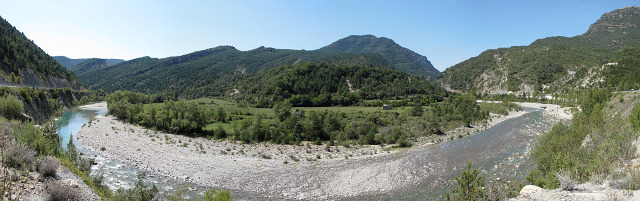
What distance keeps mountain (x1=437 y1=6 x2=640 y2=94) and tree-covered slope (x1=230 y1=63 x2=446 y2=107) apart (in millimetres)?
49175

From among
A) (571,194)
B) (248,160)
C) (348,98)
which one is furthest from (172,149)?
(348,98)

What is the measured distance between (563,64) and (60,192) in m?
182

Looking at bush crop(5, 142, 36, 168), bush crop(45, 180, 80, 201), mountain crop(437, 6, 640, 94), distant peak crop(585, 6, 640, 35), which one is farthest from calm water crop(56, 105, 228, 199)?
distant peak crop(585, 6, 640, 35)

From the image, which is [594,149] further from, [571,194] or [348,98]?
[348,98]

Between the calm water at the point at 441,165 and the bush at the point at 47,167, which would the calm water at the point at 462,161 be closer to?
the calm water at the point at 441,165

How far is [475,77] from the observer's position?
176 m

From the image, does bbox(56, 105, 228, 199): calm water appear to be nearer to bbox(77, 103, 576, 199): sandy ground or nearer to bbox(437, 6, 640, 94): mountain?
bbox(77, 103, 576, 199): sandy ground

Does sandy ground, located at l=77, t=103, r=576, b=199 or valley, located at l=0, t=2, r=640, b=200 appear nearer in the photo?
valley, located at l=0, t=2, r=640, b=200

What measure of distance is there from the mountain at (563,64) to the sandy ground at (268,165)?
10335cm

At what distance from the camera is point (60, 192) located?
10617 mm

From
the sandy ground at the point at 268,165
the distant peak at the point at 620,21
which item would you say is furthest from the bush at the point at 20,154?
the distant peak at the point at 620,21

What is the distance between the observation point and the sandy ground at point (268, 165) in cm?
2172

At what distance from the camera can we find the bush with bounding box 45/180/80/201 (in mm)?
10281

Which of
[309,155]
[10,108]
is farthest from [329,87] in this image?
[10,108]
